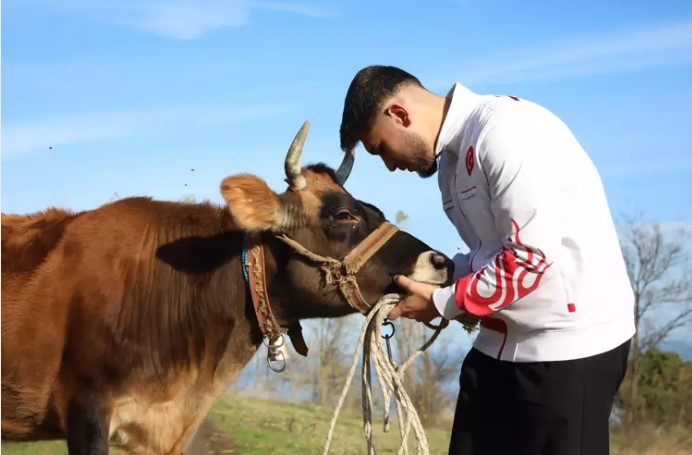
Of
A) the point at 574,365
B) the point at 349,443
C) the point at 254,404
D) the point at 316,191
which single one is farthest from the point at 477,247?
the point at 254,404

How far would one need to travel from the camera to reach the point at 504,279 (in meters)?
4.23

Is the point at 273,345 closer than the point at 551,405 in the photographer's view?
No

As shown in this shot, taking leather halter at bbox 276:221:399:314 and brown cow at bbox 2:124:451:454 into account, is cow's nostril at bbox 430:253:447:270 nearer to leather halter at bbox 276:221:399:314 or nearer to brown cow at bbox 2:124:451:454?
brown cow at bbox 2:124:451:454

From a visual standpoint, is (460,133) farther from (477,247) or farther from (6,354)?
(6,354)

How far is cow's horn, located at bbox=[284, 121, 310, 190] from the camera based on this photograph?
5.59 metres

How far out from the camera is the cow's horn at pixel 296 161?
5.59 m

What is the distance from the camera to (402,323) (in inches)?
776

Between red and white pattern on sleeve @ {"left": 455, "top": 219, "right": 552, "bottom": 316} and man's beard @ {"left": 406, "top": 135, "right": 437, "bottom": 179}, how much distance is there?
2.25 feet

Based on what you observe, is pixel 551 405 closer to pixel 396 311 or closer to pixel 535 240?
pixel 535 240

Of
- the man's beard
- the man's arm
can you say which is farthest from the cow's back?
the man's arm

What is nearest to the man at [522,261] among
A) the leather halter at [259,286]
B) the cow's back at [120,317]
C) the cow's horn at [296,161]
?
the cow's horn at [296,161]

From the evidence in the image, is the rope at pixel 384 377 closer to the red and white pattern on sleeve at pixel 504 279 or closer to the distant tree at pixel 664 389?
the red and white pattern on sleeve at pixel 504 279

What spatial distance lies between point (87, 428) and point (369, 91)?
2.70 m

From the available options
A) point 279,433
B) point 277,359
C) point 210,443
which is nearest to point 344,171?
point 277,359
